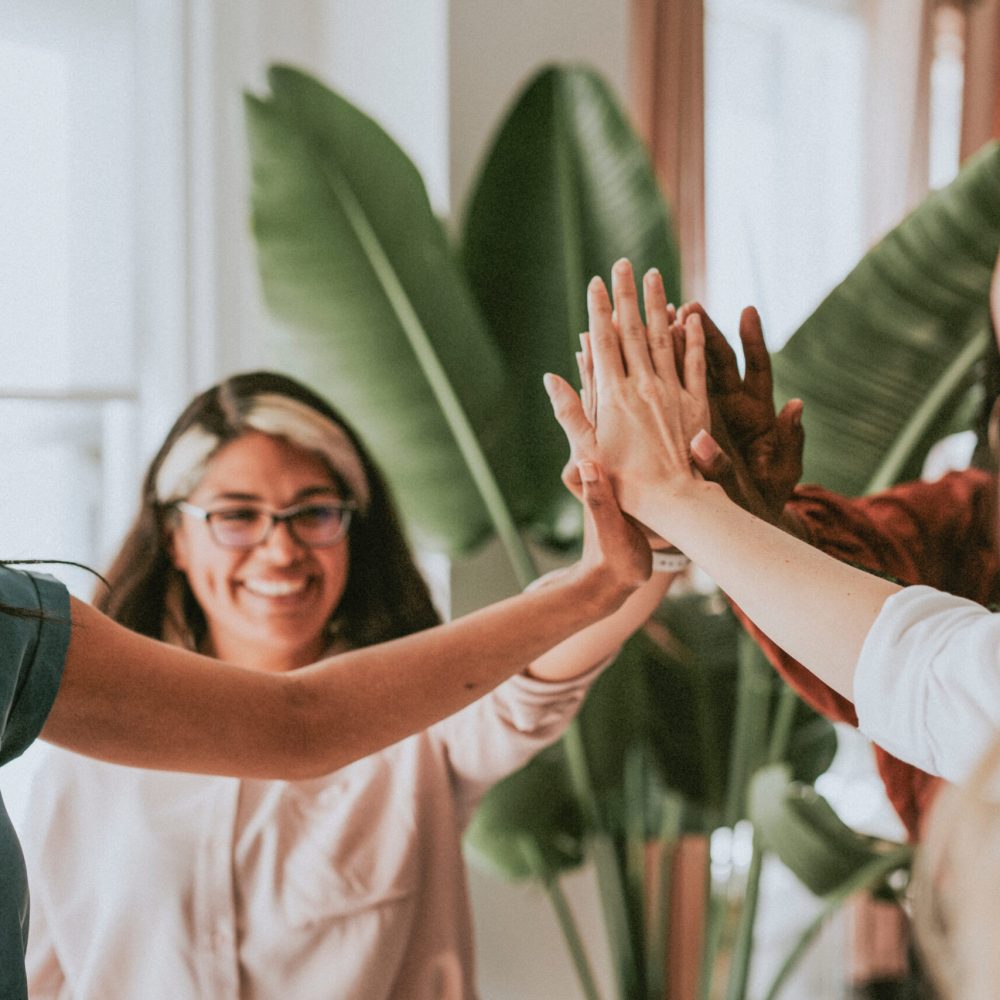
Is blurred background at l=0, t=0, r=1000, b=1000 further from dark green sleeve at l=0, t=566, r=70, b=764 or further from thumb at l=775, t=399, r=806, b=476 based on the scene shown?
dark green sleeve at l=0, t=566, r=70, b=764

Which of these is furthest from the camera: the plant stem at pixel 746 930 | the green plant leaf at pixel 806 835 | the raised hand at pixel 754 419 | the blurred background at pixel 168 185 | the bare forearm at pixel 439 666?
the blurred background at pixel 168 185

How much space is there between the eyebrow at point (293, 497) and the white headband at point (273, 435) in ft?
0.11

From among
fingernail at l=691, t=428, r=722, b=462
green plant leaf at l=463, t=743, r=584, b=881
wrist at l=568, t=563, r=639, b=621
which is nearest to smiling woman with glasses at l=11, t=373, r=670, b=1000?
wrist at l=568, t=563, r=639, b=621

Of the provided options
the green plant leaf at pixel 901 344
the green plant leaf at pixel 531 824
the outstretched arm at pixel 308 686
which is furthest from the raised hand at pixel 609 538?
the green plant leaf at pixel 531 824

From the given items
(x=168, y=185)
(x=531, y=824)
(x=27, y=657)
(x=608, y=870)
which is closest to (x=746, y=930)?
(x=608, y=870)

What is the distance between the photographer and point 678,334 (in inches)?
41.9

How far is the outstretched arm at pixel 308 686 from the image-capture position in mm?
843

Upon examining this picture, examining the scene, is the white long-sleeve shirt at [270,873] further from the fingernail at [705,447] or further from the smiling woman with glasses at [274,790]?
the fingernail at [705,447]

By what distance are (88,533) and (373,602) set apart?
36.1 inches

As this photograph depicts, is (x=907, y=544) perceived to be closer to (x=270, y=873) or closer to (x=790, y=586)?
(x=790, y=586)

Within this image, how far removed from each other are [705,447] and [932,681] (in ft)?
1.06

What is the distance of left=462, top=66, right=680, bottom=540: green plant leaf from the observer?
1557 mm

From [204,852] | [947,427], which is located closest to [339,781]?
[204,852]

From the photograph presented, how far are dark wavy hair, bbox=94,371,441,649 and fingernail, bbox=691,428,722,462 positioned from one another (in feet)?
1.67
